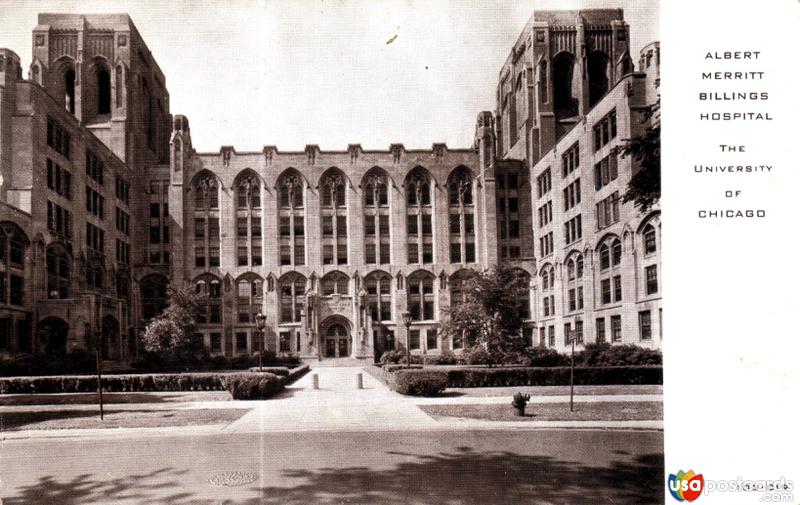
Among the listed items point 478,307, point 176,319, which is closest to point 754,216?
point 478,307

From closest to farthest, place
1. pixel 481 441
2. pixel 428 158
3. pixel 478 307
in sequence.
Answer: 1. pixel 481 441
2. pixel 478 307
3. pixel 428 158

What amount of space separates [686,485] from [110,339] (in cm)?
4019

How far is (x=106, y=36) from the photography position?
4719 centimetres

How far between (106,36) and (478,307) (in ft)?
124

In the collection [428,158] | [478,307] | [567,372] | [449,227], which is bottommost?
[567,372]

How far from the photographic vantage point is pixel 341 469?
850cm

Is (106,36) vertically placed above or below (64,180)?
above

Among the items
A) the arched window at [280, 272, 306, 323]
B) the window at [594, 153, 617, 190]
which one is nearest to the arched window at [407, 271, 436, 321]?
the arched window at [280, 272, 306, 323]

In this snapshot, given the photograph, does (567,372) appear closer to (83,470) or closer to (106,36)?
(83,470)

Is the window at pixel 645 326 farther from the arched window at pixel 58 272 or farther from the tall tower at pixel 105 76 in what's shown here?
the tall tower at pixel 105 76

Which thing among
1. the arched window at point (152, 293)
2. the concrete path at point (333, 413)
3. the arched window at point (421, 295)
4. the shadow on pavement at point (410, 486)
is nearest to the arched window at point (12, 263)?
the arched window at point (152, 293)

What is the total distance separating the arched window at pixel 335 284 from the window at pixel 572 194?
21.4 meters

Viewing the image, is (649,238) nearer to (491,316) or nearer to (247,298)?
(491,316)

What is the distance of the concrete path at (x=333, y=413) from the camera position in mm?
12555
